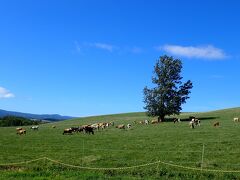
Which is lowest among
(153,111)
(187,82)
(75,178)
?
(75,178)

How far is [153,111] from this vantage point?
316 feet

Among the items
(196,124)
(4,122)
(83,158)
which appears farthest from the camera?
(4,122)

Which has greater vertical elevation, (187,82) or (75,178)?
(187,82)

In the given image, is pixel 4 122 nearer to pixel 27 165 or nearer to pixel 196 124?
pixel 196 124

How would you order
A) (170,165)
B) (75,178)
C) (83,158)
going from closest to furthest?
(75,178)
(170,165)
(83,158)

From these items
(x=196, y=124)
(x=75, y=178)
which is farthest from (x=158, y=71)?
(x=75, y=178)

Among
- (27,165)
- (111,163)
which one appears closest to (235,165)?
(111,163)

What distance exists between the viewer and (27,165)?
27125 millimetres

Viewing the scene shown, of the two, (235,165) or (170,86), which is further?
(170,86)

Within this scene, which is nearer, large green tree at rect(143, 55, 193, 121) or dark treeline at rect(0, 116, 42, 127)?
large green tree at rect(143, 55, 193, 121)

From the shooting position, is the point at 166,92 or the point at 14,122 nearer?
the point at 166,92

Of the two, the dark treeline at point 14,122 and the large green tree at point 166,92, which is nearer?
the large green tree at point 166,92

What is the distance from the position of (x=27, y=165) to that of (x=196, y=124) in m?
45.9

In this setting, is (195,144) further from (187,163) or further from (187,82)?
(187,82)
